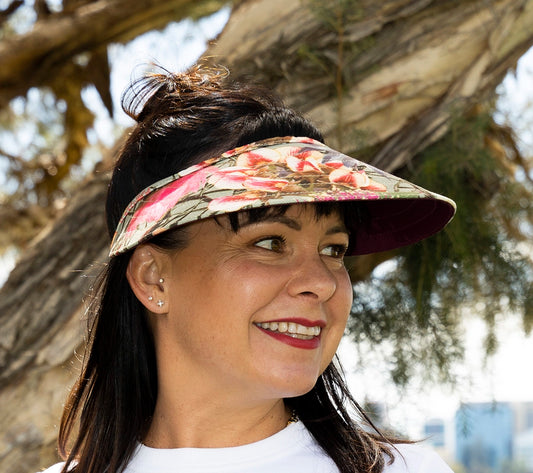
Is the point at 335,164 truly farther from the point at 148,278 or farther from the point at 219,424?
the point at 219,424

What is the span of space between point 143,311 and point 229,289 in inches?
14.2

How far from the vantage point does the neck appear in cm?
Answer: 160

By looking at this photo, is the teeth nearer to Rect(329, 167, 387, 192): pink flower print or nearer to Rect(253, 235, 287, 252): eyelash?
Rect(253, 235, 287, 252): eyelash

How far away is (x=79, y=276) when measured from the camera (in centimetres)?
237

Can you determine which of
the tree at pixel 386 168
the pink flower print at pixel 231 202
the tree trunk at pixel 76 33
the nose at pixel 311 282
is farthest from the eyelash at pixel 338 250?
the tree trunk at pixel 76 33

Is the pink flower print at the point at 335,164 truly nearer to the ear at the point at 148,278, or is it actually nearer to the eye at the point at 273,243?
the eye at the point at 273,243

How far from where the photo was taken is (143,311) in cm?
177

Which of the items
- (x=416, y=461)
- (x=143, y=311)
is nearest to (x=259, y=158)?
(x=143, y=311)

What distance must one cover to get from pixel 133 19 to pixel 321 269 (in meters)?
1.70

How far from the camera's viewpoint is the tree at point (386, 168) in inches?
89.7

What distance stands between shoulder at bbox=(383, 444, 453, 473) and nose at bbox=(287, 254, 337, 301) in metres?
0.34

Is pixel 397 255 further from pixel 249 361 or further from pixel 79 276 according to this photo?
pixel 249 361

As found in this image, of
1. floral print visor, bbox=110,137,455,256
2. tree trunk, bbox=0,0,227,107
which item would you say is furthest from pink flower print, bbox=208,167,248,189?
tree trunk, bbox=0,0,227,107

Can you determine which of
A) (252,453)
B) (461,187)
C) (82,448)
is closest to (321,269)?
(252,453)
